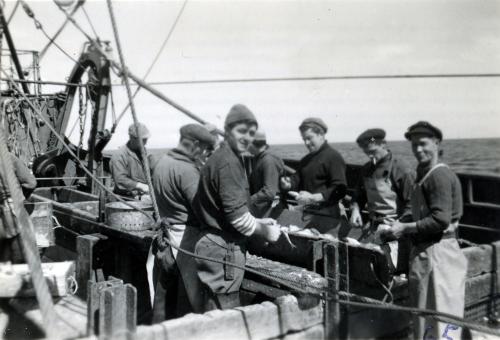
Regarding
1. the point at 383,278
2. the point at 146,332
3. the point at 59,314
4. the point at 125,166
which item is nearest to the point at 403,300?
the point at 383,278

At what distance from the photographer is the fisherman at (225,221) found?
357 cm

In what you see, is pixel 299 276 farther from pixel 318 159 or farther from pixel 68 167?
pixel 68 167

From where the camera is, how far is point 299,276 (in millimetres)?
3838

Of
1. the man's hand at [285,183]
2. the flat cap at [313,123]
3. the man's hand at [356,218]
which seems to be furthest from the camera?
the man's hand at [285,183]

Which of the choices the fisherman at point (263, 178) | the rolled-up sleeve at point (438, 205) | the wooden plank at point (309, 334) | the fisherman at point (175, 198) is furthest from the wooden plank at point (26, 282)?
the rolled-up sleeve at point (438, 205)

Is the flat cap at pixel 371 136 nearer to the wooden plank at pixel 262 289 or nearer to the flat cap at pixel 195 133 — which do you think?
the flat cap at pixel 195 133

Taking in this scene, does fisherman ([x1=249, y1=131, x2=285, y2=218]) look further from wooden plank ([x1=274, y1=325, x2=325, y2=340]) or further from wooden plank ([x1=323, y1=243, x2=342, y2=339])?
wooden plank ([x1=274, y1=325, x2=325, y2=340])

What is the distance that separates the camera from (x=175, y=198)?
4.51m

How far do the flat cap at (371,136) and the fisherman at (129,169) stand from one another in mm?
3593

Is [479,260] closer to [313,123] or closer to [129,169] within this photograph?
[313,123]

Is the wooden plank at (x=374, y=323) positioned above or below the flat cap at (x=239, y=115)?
below

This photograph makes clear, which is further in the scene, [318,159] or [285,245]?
[318,159]

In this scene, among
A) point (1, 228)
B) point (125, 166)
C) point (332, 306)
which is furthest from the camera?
point (125, 166)

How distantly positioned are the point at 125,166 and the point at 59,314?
11.2 ft
